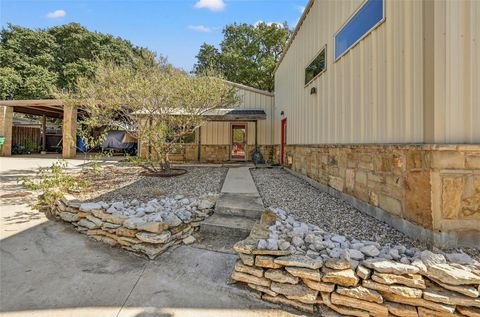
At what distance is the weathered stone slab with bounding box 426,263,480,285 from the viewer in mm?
2084

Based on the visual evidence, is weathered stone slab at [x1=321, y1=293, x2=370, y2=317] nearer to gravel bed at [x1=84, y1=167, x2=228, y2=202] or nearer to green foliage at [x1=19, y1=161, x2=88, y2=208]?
gravel bed at [x1=84, y1=167, x2=228, y2=202]

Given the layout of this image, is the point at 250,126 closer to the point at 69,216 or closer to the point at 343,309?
the point at 69,216

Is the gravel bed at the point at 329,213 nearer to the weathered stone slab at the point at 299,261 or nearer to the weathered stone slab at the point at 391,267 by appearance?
the weathered stone slab at the point at 391,267

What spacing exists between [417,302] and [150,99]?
701 cm

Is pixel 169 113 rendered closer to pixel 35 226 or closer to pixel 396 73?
pixel 35 226

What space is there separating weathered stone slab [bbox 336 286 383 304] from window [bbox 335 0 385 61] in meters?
3.73

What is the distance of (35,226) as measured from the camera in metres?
4.28

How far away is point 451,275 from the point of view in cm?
212

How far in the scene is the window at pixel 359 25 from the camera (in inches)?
151

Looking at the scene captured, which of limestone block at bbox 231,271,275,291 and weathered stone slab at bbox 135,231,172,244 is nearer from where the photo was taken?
limestone block at bbox 231,271,275,291

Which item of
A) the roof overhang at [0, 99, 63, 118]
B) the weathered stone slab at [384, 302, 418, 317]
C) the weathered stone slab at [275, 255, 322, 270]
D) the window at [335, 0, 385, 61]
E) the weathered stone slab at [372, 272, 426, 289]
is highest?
the roof overhang at [0, 99, 63, 118]

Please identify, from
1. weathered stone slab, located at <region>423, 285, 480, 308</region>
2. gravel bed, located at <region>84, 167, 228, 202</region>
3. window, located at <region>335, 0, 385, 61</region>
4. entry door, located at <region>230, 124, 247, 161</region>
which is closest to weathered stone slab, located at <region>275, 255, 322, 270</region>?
weathered stone slab, located at <region>423, 285, 480, 308</region>

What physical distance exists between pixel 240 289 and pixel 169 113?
6.05 m


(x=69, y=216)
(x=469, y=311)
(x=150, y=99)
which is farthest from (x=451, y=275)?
(x=150, y=99)
